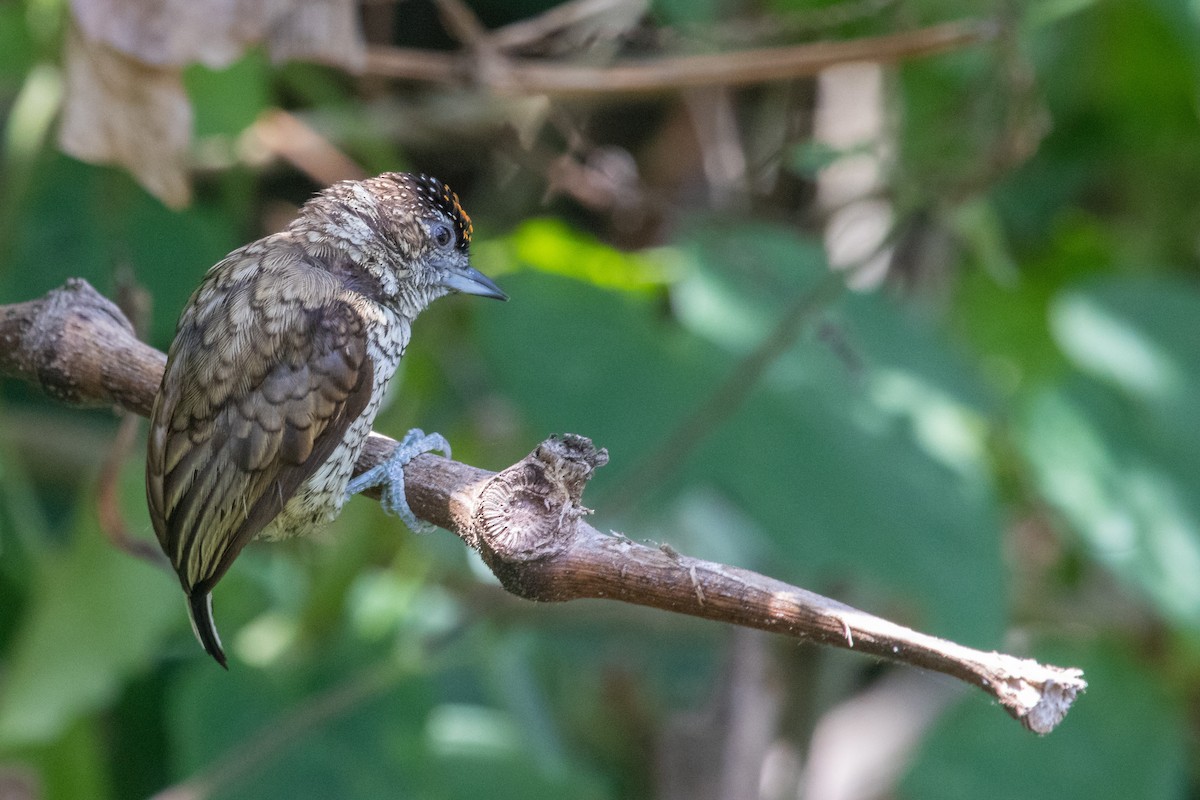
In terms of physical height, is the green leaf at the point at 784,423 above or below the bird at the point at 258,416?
above

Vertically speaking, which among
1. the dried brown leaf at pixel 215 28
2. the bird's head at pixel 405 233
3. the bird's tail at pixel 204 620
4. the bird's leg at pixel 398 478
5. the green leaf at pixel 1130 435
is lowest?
the bird's tail at pixel 204 620

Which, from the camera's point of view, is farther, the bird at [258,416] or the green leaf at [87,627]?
the green leaf at [87,627]

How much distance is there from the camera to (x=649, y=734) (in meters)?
4.52

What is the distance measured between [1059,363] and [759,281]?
1.18m

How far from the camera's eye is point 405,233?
2537 millimetres

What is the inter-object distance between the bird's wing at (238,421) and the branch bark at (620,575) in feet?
0.88

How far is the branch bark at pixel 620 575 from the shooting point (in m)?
1.40

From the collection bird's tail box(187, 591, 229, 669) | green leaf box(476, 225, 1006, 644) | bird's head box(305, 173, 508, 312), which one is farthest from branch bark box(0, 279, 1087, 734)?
green leaf box(476, 225, 1006, 644)

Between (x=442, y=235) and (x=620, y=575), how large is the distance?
119 centimetres

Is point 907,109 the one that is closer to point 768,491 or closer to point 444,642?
point 768,491

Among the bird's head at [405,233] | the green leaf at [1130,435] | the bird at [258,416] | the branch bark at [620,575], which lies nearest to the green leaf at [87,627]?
the bird at [258,416]

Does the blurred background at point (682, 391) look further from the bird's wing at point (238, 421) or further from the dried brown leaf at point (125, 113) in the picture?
the bird's wing at point (238, 421)

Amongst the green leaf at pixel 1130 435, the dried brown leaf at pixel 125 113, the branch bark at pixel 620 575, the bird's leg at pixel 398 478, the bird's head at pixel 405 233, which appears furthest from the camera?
the green leaf at pixel 1130 435

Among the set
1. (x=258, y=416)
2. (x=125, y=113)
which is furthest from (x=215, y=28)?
(x=258, y=416)
